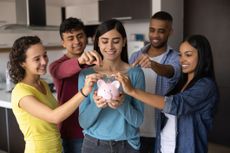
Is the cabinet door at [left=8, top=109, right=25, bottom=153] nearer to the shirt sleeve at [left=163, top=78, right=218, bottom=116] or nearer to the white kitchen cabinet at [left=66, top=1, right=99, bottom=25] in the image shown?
the shirt sleeve at [left=163, top=78, right=218, bottom=116]

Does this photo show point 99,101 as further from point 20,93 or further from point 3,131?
point 3,131

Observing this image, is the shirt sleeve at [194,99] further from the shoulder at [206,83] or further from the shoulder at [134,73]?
the shoulder at [134,73]

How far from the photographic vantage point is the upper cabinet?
3576 millimetres

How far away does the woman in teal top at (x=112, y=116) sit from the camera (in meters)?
1.22

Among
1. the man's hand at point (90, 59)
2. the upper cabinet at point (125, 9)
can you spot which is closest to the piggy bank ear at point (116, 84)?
the man's hand at point (90, 59)

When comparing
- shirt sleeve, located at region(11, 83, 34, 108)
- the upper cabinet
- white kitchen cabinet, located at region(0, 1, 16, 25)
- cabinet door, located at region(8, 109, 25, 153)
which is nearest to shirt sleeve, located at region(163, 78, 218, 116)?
shirt sleeve, located at region(11, 83, 34, 108)

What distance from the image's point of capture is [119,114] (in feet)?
4.04

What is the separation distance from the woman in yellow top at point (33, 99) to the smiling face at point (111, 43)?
79 millimetres

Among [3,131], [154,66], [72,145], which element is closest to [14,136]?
[3,131]

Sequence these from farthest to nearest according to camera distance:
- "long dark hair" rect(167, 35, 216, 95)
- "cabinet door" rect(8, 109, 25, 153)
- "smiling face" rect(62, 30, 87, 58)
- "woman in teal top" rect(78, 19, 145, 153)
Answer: "cabinet door" rect(8, 109, 25, 153) → "smiling face" rect(62, 30, 87, 58) → "long dark hair" rect(167, 35, 216, 95) → "woman in teal top" rect(78, 19, 145, 153)

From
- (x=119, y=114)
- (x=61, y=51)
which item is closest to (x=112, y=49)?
(x=119, y=114)

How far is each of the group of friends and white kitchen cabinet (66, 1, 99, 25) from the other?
2863 millimetres

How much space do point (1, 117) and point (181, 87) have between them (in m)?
1.87

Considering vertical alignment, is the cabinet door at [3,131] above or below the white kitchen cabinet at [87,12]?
below
